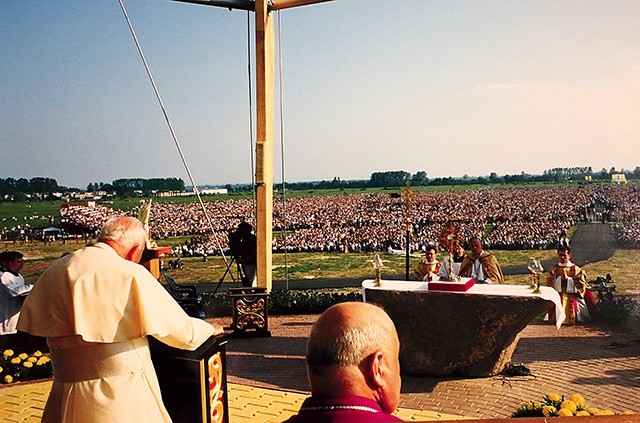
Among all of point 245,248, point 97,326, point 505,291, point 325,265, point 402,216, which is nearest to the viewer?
point 97,326

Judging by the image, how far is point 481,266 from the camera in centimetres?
900

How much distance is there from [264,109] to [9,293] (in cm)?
469

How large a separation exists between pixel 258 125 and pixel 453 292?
14.7 ft

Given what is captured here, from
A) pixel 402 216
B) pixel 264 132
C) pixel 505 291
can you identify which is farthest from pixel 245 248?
pixel 402 216

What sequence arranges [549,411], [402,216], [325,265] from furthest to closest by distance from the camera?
[402,216]
[325,265]
[549,411]

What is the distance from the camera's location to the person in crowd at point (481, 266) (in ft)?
29.3

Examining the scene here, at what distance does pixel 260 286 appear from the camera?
9.39m

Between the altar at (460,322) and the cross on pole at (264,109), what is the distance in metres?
Answer: 3.04

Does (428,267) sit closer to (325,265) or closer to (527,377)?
(527,377)

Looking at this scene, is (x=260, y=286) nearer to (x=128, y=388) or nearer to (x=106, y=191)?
(x=106, y=191)

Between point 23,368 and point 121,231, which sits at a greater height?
point 121,231

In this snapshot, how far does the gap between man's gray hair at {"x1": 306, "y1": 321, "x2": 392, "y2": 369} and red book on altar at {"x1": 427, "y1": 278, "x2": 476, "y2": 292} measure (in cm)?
506

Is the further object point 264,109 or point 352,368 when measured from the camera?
point 264,109

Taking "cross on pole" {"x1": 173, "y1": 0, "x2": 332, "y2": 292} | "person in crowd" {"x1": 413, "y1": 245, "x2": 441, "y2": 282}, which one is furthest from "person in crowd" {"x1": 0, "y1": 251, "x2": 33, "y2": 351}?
"person in crowd" {"x1": 413, "y1": 245, "x2": 441, "y2": 282}
